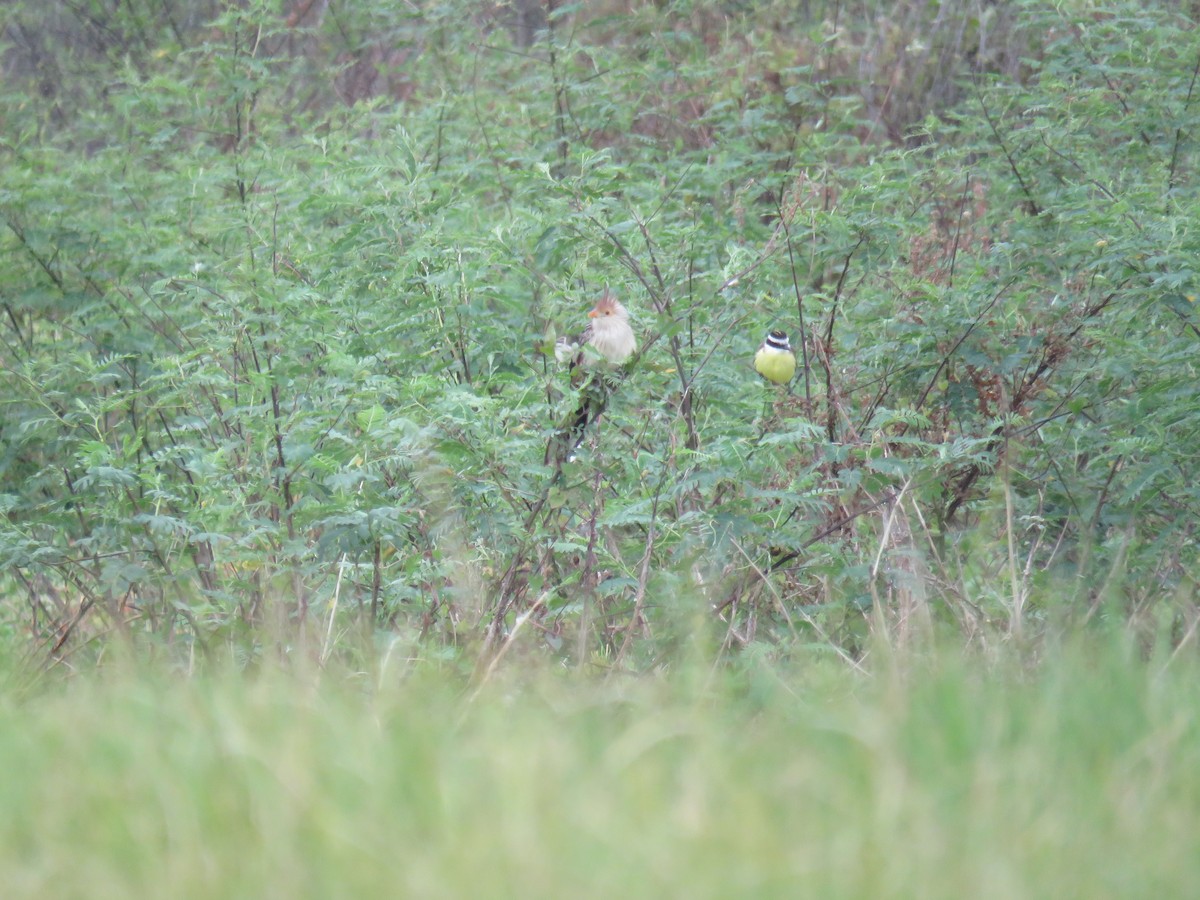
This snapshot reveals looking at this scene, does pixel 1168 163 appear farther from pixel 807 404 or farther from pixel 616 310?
pixel 616 310

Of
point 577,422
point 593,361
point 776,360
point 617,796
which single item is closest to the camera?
point 617,796

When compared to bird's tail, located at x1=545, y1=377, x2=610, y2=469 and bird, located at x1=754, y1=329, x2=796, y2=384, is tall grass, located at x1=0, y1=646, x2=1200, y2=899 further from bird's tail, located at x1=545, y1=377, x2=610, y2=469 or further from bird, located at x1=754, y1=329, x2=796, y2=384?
bird, located at x1=754, y1=329, x2=796, y2=384

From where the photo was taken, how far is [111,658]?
11.8ft

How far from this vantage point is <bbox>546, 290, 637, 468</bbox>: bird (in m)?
3.84

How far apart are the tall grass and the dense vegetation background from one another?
52 cm

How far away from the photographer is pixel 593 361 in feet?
12.5

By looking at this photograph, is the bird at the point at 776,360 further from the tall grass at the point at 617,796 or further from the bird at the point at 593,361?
the tall grass at the point at 617,796

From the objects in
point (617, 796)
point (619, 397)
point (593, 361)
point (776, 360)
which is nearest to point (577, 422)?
point (619, 397)

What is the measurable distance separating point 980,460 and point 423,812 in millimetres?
3077

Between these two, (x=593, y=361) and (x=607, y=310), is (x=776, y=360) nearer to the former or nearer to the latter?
(x=607, y=310)

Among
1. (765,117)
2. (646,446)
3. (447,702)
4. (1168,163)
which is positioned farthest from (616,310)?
(765,117)

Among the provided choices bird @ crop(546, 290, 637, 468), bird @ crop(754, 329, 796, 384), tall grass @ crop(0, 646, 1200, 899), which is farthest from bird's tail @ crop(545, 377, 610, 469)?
tall grass @ crop(0, 646, 1200, 899)

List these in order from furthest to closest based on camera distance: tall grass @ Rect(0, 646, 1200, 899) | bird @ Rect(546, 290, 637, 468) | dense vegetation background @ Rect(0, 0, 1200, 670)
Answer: dense vegetation background @ Rect(0, 0, 1200, 670) < bird @ Rect(546, 290, 637, 468) < tall grass @ Rect(0, 646, 1200, 899)

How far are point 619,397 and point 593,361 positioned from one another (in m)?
0.22
